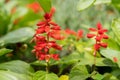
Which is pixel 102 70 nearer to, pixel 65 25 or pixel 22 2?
pixel 65 25

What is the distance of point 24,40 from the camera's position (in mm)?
2746

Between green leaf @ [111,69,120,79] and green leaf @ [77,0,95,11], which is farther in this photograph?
green leaf @ [111,69,120,79]

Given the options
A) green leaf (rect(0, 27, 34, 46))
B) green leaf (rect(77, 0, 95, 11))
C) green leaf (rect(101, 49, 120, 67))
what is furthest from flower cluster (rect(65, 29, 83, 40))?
green leaf (rect(77, 0, 95, 11))

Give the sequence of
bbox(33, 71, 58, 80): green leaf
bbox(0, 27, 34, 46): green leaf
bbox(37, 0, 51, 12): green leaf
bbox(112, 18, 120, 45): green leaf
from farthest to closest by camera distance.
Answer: bbox(0, 27, 34, 46): green leaf → bbox(112, 18, 120, 45): green leaf → bbox(37, 0, 51, 12): green leaf → bbox(33, 71, 58, 80): green leaf

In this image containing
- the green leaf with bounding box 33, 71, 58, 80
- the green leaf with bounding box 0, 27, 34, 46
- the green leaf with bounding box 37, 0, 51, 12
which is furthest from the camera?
the green leaf with bounding box 0, 27, 34, 46

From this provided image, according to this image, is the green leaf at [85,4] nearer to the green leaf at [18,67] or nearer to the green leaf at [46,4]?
the green leaf at [46,4]

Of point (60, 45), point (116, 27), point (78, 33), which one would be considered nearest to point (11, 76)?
point (60, 45)

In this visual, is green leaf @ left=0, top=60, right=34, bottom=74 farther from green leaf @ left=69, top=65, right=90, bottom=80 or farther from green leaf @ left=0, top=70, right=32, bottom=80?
green leaf @ left=69, top=65, right=90, bottom=80

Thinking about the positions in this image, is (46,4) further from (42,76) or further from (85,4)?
(42,76)

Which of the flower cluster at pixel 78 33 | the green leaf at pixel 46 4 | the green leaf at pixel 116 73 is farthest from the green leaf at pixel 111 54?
the flower cluster at pixel 78 33

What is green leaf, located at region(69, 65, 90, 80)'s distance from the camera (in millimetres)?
2062

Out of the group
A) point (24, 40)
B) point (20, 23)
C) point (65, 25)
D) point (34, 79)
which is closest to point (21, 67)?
point (34, 79)

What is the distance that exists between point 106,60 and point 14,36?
791 millimetres

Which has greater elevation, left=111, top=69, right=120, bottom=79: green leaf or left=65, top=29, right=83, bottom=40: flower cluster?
left=65, top=29, right=83, bottom=40: flower cluster
